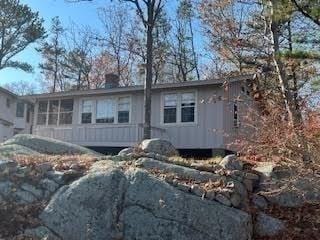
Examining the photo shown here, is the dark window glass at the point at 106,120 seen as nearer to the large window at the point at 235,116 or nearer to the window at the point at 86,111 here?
the window at the point at 86,111

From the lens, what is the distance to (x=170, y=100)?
22672 mm

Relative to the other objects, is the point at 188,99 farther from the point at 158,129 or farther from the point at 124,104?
the point at 124,104

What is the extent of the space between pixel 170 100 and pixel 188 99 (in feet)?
3.17

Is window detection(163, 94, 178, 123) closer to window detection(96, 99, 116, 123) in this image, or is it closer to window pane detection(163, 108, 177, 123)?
window pane detection(163, 108, 177, 123)

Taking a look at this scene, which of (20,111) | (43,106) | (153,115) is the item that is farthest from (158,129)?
(20,111)

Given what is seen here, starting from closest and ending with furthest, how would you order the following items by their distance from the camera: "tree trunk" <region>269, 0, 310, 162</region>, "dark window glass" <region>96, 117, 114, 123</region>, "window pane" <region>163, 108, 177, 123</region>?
1. "tree trunk" <region>269, 0, 310, 162</region>
2. "window pane" <region>163, 108, 177, 123</region>
3. "dark window glass" <region>96, 117, 114, 123</region>

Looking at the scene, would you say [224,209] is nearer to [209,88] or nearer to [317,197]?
[317,197]

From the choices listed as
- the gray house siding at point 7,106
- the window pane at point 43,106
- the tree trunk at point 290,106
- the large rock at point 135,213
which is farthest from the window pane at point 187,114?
the gray house siding at point 7,106

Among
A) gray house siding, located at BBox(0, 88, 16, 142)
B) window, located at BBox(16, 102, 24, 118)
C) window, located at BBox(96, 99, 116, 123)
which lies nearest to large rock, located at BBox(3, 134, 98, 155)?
window, located at BBox(96, 99, 116, 123)

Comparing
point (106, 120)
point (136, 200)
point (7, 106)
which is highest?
point (7, 106)

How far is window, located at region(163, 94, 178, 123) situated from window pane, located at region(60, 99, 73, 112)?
576cm

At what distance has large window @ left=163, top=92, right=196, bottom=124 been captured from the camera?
71.9 feet

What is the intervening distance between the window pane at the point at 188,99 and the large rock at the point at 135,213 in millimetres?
12010

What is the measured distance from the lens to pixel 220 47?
2878 cm
